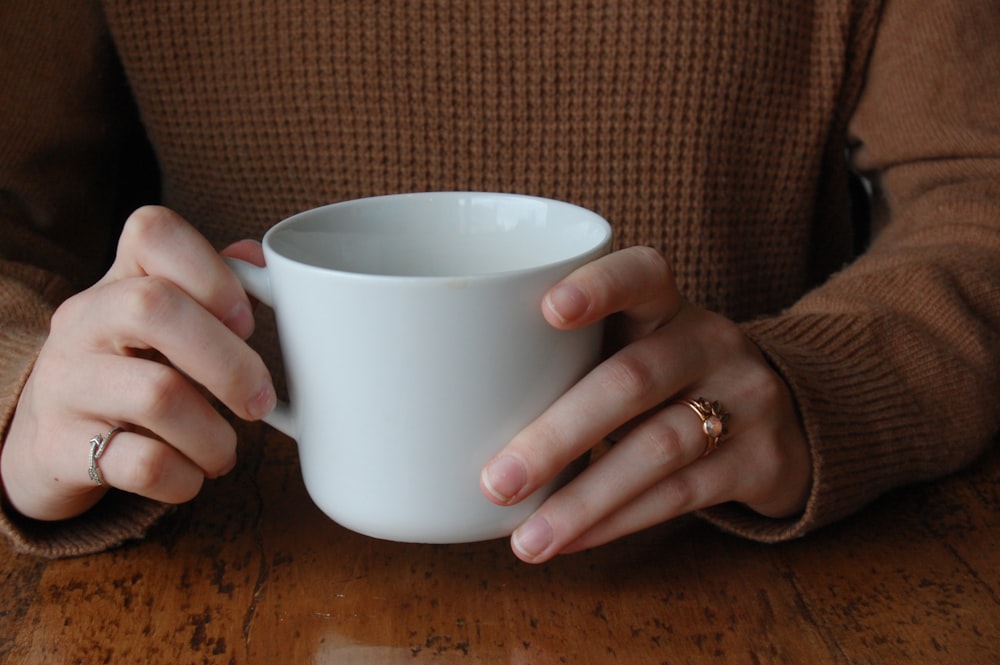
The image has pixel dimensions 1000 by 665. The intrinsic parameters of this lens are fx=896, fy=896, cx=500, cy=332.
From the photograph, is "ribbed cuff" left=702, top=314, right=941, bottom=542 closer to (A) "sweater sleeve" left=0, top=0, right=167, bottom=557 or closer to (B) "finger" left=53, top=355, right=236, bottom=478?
(B) "finger" left=53, top=355, right=236, bottom=478

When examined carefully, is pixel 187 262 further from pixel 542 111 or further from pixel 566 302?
pixel 542 111

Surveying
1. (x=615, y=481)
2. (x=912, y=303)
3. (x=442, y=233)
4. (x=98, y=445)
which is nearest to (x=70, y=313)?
(x=98, y=445)

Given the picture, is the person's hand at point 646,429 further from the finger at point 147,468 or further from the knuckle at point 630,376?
the finger at point 147,468

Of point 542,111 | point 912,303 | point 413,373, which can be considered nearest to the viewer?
point 413,373

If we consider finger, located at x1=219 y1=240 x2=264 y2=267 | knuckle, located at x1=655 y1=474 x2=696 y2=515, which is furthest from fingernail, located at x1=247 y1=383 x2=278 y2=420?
knuckle, located at x1=655 y1=474 x2=696 y2=515

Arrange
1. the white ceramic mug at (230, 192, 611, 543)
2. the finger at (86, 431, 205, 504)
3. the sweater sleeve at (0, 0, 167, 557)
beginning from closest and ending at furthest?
the white ceramic mug at (230, 192, 611, 543) < the finger at (86, 431, 205, 504) < the sweater sleeve at (0, 0, 167, 557)

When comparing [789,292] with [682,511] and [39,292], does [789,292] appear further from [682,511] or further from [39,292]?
[39,292]

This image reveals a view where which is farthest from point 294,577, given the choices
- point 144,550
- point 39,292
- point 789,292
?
point 789,292
